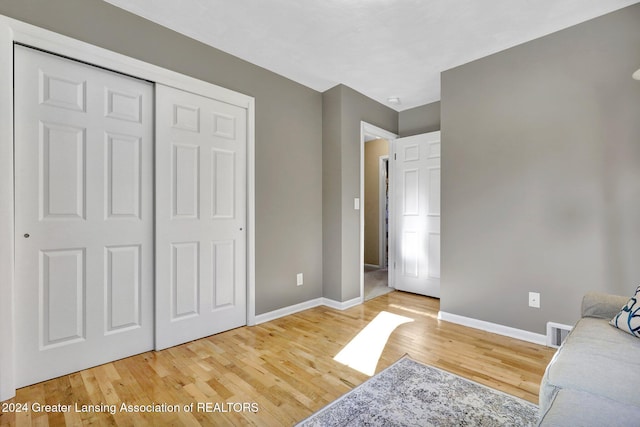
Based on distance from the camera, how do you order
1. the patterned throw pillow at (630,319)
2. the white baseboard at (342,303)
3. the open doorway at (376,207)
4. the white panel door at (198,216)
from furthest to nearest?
1. the open doorway at (376,207)
2. the white baseboard at (342,303)
3. the white panel door at (198,216)
4. the patterned throw pillow at (630,319)

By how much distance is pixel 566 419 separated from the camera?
808 millimetres

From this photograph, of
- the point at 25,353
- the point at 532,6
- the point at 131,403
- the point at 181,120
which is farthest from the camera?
the point at 181,120

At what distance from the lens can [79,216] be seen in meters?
2.04

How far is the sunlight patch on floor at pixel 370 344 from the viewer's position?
2.16 metres

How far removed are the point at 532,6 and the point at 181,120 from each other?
2.75 meters

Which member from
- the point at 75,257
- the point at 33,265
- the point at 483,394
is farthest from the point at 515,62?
the point at 33,265

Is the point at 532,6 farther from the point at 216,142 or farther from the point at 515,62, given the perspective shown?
the point at 216,142

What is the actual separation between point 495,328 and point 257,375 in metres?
2.15

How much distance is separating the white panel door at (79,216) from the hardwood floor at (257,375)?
19cm

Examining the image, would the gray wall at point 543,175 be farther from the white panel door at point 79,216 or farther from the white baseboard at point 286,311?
the white panel door at point 79,216

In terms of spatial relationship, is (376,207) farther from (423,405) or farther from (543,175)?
(423,405)

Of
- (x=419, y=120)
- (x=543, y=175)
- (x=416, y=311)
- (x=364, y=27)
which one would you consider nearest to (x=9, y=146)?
(x=364, y=27)

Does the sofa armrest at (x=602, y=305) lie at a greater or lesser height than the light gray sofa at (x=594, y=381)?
greater

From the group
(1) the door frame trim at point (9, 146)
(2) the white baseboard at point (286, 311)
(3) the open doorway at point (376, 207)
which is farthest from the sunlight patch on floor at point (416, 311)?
(1) the door frame trim at point (9, 146)
